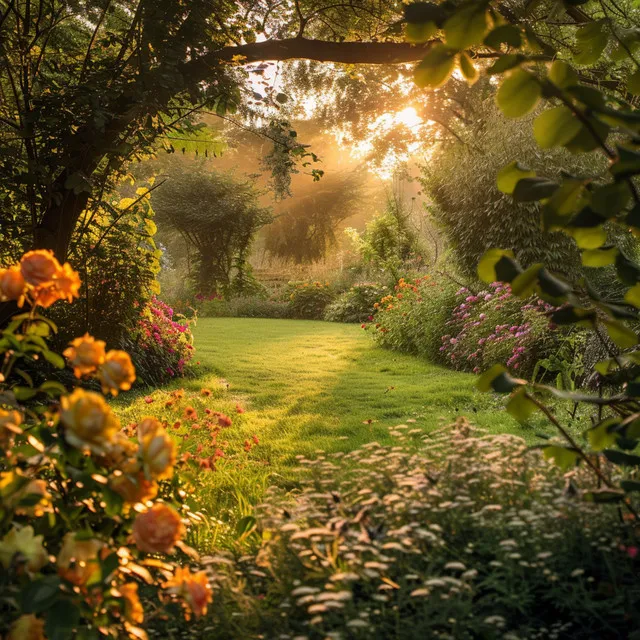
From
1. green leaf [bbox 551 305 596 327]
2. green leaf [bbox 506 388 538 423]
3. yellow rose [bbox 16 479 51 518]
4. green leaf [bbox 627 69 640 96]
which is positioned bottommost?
yellow rose [bbox 16 479 51 518]

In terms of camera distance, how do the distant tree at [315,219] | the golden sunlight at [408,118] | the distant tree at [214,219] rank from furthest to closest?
the distant tree at [315,219] < the distant tree at [214,219] < the golden sunlight at [408,118]

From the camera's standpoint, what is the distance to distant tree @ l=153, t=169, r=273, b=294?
745 inches

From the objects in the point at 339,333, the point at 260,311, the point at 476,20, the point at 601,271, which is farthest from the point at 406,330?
the point at 260,311

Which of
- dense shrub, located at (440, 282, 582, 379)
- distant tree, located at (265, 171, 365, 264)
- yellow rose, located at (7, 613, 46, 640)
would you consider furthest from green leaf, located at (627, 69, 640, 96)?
distant tree, located at (265, 171, 365, 264)

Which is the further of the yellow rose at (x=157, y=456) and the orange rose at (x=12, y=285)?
the orange rose at (x=12, y=285)

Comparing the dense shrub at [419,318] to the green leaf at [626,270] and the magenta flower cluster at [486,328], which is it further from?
the green leaf at [626,270]

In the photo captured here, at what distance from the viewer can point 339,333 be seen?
13.3 metres

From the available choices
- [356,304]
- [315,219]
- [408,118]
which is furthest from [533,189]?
[315,219]

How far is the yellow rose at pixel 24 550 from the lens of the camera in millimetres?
1144

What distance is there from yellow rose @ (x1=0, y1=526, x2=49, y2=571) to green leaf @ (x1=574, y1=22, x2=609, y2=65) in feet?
5.27

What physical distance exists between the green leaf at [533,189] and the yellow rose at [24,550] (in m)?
1.14

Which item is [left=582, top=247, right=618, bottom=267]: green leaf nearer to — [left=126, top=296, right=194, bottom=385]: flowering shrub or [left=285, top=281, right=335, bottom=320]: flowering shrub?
[left=126, top=296, right=194, bottom=385]: flowering shrub

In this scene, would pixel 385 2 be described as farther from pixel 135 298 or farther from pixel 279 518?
pixel 279 518

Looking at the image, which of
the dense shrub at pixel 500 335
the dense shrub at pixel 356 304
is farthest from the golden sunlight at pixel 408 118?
the dense shrub at pixel 500 335
